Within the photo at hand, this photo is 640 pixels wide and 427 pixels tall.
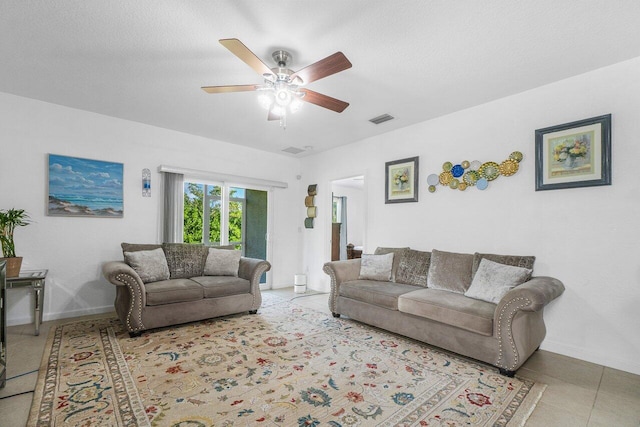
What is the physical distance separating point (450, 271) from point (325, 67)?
102 inches

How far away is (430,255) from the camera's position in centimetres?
376

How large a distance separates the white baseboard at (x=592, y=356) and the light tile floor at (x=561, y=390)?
0.05 metres

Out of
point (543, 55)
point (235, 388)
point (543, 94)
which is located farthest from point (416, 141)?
point (235, 388)

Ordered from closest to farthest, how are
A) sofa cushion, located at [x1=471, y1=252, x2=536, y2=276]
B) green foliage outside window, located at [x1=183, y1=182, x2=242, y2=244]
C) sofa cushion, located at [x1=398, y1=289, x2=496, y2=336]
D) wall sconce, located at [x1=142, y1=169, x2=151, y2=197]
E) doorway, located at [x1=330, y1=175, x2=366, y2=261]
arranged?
sofa cushion, located at [x1=398, y1=289, x2=496, y2=336], sofa cushion, located at [x1=471, y1=252, x2=536, y2=276], wall sconce, located at [x1=142, y1=169, x2=151, y2=197], green foliage outside window, located at [x1=183, y1=182, x2=242, y2=244], doorway, located at [x1=330, y1=175, x2=366, y2=261]

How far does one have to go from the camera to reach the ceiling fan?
2.08 meters

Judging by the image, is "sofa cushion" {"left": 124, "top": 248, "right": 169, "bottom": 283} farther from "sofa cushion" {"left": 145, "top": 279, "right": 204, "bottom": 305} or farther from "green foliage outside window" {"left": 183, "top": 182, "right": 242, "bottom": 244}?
"green foliage outside window" {"left": 183, "top": 182, "right": 242, "bottom": 244}

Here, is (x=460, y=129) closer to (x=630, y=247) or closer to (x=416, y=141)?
(x=416, y=141)

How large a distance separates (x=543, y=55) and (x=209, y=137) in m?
4.44

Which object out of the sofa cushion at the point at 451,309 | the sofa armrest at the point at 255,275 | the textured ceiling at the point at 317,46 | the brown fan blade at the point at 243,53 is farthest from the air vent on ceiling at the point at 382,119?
the sofa armrest at the point at 255,275

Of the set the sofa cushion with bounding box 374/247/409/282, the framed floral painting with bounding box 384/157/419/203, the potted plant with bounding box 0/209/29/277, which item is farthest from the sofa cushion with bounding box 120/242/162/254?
the framed floral painting with bounding box 384/157/419/203

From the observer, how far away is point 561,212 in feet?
9.52

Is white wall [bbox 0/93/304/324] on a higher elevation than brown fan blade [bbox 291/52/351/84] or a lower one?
lower

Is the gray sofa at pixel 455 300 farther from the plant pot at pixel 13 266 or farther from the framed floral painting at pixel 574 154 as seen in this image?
the plant pot at pixel 13 266

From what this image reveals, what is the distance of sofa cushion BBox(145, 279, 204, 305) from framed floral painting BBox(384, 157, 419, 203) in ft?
9.61
